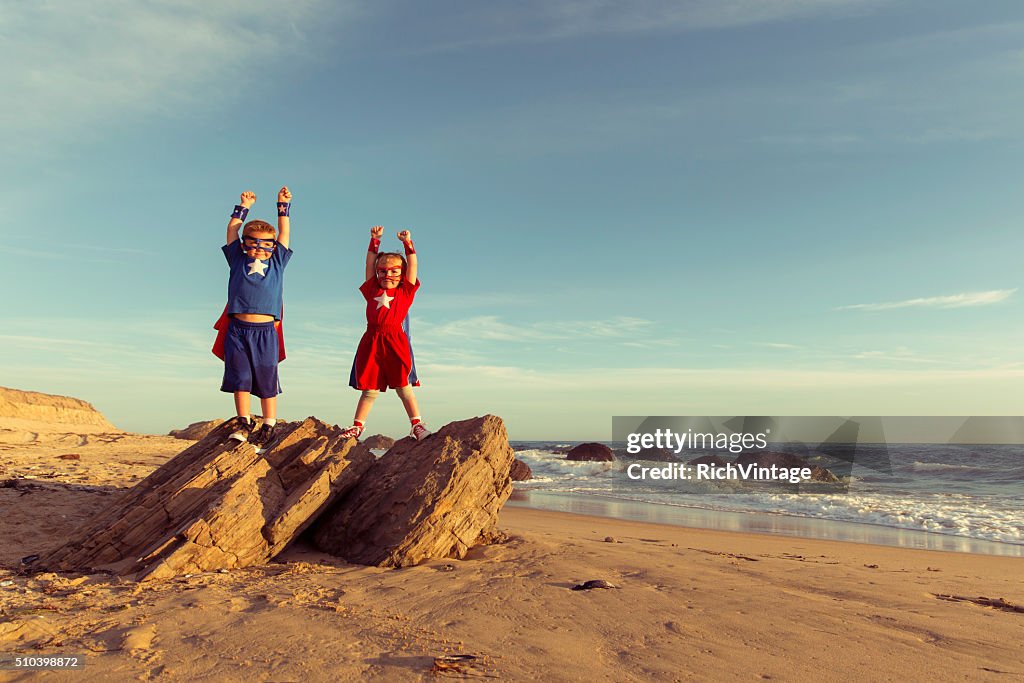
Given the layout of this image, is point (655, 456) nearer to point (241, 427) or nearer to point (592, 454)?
point (592, 454)

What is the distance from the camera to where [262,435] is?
7.57m

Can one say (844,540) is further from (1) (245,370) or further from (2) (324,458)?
(1) (245,370)

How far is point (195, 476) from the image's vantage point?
6.51m

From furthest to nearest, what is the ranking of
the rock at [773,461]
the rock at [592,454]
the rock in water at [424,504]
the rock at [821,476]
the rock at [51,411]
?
the rock at [592,454], the rock at [773,461], the rock at [821,476], the rock at [51,411], the rock in water at [424,504]

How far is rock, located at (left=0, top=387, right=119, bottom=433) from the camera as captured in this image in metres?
23.1

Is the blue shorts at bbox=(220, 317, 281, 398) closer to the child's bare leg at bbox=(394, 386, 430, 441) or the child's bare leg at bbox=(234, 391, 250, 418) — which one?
the child's bare leg at bbox=(234, 391, 250, 418)

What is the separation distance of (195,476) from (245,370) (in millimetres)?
1259

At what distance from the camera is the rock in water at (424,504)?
6.36m

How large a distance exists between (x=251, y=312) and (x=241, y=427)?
1.40 metres

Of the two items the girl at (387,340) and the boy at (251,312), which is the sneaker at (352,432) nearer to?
the girl at (387,340)

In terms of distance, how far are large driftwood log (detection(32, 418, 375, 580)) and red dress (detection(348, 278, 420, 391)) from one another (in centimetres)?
97

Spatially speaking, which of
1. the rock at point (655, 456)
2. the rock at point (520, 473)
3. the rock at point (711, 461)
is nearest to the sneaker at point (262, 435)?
the rock at point (520, 473)

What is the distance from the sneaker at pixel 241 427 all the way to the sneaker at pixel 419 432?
6.29 ft

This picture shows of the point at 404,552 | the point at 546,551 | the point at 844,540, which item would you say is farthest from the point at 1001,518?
the point at 404,552
